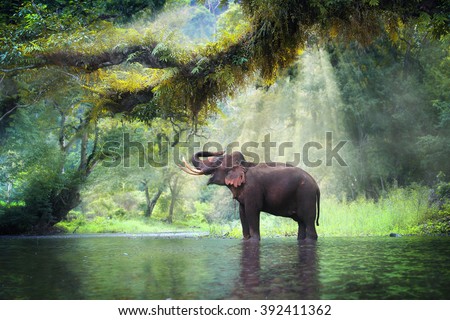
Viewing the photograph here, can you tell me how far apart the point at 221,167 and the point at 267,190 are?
1138 millimetres

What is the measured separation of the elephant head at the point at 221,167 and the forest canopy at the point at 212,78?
0.94 m

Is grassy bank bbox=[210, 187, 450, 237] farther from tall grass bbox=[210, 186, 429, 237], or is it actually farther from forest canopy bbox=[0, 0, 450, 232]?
forest canopy bbox=[0, 0, 450, 232]

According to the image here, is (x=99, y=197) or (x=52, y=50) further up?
(x=52, y=50)

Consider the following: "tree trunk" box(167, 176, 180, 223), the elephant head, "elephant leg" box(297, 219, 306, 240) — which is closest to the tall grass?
"elephant leg" box(297, 219, 306, 240)

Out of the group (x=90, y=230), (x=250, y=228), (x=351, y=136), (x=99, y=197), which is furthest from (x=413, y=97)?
(x=99, y=197)

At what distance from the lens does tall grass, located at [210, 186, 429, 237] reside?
1506cm

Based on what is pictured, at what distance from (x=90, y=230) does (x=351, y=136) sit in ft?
51.4

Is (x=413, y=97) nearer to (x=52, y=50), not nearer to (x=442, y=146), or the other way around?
(x=442, y=146)

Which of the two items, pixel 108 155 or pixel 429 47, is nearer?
pixel 429 47

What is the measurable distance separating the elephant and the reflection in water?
4028mm

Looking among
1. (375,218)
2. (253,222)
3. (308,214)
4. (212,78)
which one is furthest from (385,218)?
(212,78)

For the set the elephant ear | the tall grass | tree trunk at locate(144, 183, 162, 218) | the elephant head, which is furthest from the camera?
tree trunk at locate(144, 183, 162, 218)

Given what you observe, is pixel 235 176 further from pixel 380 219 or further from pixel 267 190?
pixel 380 219

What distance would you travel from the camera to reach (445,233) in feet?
43.3
